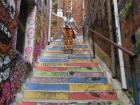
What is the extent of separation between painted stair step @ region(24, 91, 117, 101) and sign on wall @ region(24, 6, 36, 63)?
110cm

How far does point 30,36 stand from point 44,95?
67.5 inches

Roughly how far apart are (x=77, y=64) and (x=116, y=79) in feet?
5.89

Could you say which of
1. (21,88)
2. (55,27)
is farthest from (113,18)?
(55,27)

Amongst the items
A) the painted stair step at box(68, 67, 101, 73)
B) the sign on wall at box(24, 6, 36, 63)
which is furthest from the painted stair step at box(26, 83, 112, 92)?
the painted stair step at box(68, 67, 101, 73)

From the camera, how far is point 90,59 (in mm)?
7590

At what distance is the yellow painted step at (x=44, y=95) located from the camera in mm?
5020

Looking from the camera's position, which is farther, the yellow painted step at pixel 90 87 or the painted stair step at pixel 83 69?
the painted stair step at pixel 83 69

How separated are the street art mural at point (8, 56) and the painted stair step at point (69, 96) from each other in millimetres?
362

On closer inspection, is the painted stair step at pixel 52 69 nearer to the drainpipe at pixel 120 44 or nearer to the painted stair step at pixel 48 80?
the painted stair step at pixel 48 80

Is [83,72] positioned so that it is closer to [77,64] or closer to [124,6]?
[77,64]

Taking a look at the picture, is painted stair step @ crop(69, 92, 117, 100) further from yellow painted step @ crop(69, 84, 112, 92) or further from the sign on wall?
the sign on wall

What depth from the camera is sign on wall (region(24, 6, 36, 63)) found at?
6.04 meters

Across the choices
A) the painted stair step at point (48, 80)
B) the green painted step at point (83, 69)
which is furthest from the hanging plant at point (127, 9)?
the painted stair step at point (48, 80)

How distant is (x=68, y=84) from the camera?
5.66 meters
